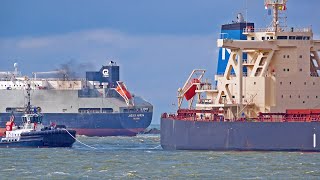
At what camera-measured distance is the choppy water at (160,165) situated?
180 feet

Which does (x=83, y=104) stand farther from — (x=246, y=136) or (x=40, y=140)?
(x=246, y=136)

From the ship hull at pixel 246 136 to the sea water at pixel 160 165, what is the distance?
26.7 inches

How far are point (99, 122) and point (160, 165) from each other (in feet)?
217

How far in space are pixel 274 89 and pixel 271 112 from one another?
128 centimetres

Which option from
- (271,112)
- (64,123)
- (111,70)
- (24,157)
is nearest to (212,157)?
(271,112)

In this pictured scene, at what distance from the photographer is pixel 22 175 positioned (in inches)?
2213

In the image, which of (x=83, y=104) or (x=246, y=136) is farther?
(x=83, y=104)

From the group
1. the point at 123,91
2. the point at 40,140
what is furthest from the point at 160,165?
the point at 123,91

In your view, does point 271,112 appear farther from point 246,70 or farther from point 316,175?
point 316,175

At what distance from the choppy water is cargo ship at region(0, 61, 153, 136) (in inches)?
2089

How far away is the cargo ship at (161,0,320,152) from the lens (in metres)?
66.6

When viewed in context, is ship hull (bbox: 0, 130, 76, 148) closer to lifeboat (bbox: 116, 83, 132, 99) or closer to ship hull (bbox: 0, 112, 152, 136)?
ship hull (bbox: 0, 112, 152, 136)

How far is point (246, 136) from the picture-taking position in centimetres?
6781

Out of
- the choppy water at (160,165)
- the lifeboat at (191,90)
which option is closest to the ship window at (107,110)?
the lifeboat at (191,90)
